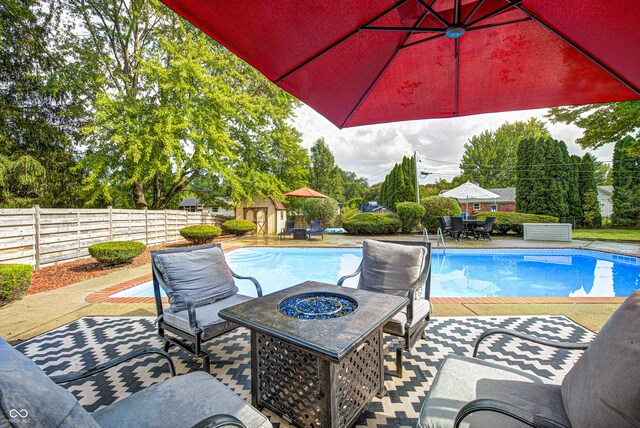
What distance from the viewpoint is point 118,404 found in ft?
4.46

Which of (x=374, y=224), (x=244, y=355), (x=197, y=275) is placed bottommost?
(x=244, y=355)

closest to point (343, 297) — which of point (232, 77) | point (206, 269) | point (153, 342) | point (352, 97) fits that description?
point (206, 269)

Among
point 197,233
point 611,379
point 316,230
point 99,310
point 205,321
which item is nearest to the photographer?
point 611,379

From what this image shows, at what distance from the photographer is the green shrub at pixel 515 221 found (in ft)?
40.6

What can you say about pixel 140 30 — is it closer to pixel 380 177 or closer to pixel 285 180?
pixel 285 180

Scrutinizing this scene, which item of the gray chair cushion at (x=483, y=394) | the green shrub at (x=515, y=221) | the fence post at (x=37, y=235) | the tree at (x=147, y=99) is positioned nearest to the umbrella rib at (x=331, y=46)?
the gray chair cushion at (x=483, y=394)

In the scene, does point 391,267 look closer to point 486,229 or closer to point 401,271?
point 401,271

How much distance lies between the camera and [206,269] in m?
2.83

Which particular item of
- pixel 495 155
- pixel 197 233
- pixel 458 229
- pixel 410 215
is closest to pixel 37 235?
pixel 197 233

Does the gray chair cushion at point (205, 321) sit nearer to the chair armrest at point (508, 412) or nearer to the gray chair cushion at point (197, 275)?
the gray chair cushion at point (197, 275)

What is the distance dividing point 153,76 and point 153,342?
10853 millimetres

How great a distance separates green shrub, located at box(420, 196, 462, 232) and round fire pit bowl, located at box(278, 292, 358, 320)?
39.4 feet

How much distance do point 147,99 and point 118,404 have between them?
12.6 metres

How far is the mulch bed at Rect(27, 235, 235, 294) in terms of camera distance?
493 cm
